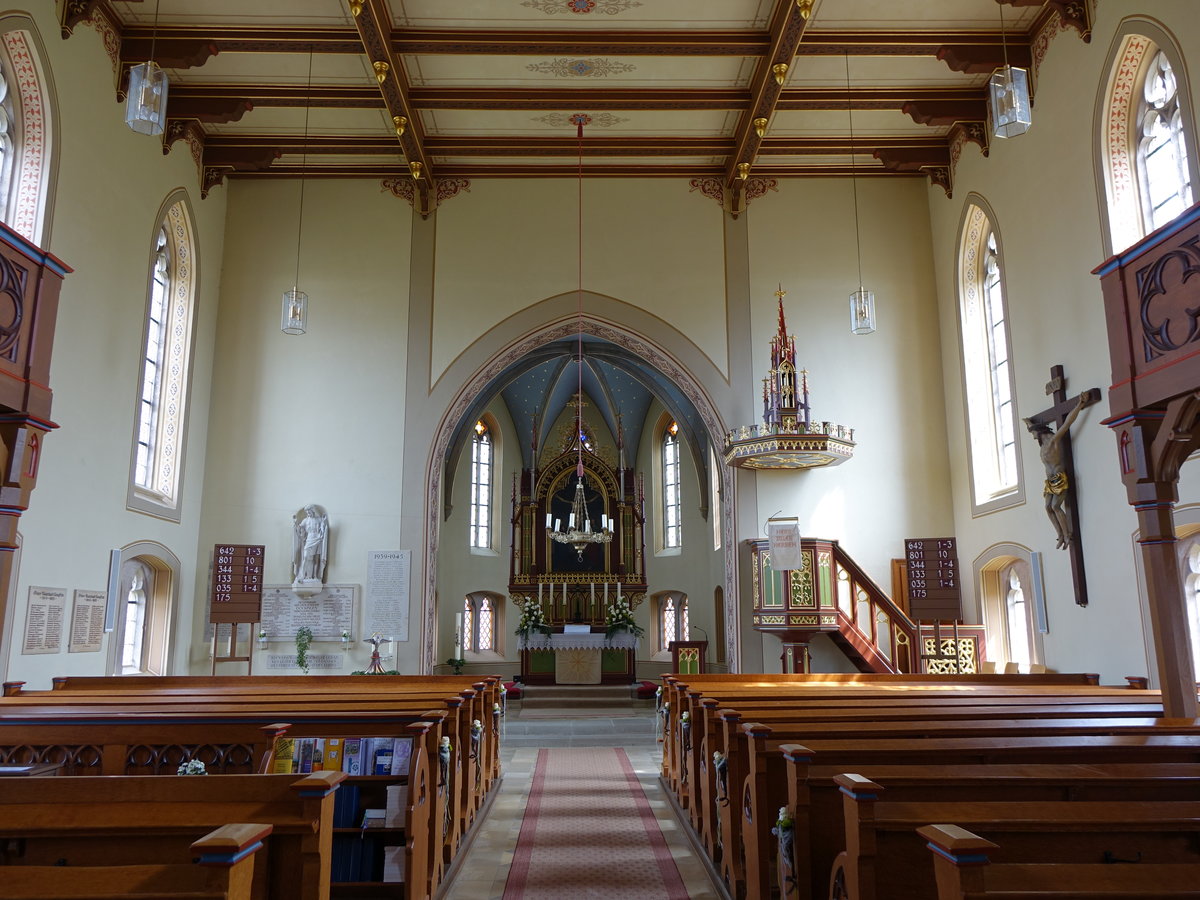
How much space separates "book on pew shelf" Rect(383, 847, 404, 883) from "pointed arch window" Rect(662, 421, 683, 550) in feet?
52.7

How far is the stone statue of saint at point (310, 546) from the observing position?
12.9 meters

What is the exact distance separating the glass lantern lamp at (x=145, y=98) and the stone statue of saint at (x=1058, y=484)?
30.3 ft

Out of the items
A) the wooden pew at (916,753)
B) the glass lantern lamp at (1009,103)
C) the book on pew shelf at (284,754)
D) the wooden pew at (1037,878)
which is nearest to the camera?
the wooden pew at (1037,878)

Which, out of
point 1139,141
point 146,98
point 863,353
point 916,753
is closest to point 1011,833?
point 916,753

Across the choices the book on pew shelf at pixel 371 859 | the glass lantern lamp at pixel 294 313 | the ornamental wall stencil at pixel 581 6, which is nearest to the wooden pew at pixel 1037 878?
the book on pew shelf at pixel 371 859

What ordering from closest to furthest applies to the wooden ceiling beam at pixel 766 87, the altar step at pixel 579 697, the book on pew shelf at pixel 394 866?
the book on pew shelf at pixel 394 866
the wooden ceiling beam at pixel 766 87
the altar step at pixel 579 697

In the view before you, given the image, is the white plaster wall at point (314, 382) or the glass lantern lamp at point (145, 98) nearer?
the glass lantern lamp at point (145, 98)

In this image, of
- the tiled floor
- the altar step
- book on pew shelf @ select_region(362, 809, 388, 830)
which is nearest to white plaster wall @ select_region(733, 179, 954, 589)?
the tiled floor

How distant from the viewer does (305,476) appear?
13422 mm

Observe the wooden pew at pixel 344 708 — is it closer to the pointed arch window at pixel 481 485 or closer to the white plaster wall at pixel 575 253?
the white plaster wall at pixel 575 253

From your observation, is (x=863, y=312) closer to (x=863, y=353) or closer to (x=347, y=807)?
(x=863, y=353)

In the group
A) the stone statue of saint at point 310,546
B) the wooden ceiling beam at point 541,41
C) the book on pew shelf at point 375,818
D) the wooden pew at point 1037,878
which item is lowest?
the book on pew shelf at point 375,818

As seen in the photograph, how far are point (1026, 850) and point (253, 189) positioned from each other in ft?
46.6

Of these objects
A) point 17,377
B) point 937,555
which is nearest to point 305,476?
point 17,377
